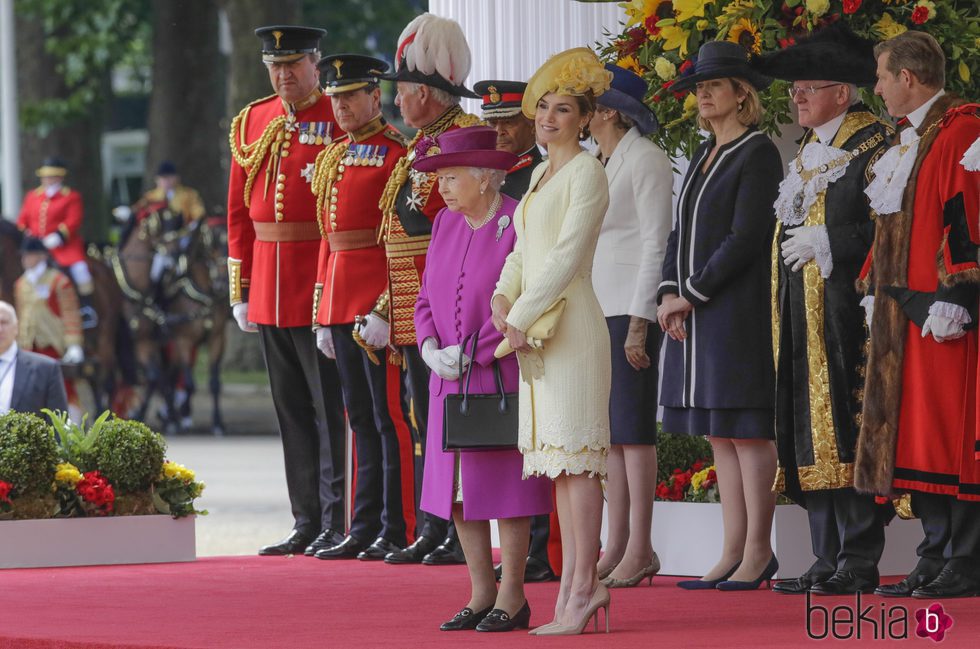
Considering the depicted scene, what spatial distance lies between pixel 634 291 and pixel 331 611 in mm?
1575

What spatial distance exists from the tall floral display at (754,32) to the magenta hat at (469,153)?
49.1 inches

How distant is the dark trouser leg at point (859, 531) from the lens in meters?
6.60

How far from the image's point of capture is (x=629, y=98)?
7035mm

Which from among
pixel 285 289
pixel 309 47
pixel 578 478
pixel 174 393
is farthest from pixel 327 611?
pixel 174 393

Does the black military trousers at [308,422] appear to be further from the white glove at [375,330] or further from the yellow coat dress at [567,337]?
the yellow coat dress at [567,337]

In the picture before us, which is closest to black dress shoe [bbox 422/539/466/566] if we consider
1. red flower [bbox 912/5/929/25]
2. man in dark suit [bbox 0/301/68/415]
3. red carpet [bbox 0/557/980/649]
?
red carpet [bbox 0/557/980/649]

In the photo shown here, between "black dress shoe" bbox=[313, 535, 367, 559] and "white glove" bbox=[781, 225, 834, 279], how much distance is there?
7.58ft

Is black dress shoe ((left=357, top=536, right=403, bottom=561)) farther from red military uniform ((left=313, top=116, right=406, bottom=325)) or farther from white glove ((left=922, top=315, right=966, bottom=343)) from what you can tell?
white glove ((left=922, top=315, right=966, bottom=343))

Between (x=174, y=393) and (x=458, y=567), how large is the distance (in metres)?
13.2

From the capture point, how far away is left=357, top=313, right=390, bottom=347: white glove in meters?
7.78

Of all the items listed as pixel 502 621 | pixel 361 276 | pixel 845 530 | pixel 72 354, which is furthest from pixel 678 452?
pixel 72 354

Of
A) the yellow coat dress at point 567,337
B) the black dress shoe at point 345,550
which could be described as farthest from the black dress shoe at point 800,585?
the black dress shoe at point 345,550

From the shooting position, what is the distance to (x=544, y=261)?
5688 millimetres

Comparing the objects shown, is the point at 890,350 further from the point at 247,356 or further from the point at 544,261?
the point at 247,356
